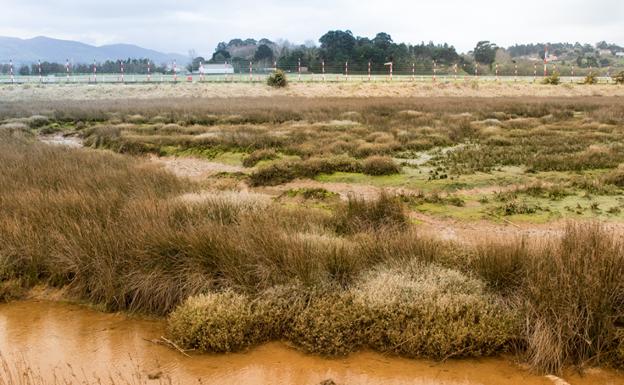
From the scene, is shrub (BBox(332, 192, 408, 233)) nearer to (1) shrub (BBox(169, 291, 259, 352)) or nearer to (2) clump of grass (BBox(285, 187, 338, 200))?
(2) clump of grass (BBox(285, 187, 338, 200))

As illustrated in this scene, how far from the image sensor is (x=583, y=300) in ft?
18.7

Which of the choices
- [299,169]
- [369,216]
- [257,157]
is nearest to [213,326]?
[369,216]

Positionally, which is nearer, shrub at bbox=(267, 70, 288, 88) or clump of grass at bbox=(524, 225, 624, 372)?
clump of grass at bbox=(524, 225, 624, 372)

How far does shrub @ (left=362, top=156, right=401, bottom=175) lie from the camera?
610 inches

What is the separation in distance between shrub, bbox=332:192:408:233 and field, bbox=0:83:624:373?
0.12 feet

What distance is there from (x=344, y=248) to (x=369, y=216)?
2.51m

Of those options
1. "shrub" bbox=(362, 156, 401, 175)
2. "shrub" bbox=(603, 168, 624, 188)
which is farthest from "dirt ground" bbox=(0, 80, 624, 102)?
"shrub" bbox=(603, 168, 624, 188)

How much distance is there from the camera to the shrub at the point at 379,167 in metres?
15.5

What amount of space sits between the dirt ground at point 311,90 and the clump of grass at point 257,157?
34681 mm

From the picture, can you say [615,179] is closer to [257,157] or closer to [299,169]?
[299,169]

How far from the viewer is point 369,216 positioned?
31.3 feet

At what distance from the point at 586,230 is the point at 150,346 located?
19.0 ft

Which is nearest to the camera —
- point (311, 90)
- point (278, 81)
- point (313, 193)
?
point (313, 193)

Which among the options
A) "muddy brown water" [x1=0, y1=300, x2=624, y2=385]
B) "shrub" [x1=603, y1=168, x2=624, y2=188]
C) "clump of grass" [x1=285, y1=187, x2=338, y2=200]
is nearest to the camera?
"muddy brown water" [x1=0, y1=300, x2=624, y2=385]
